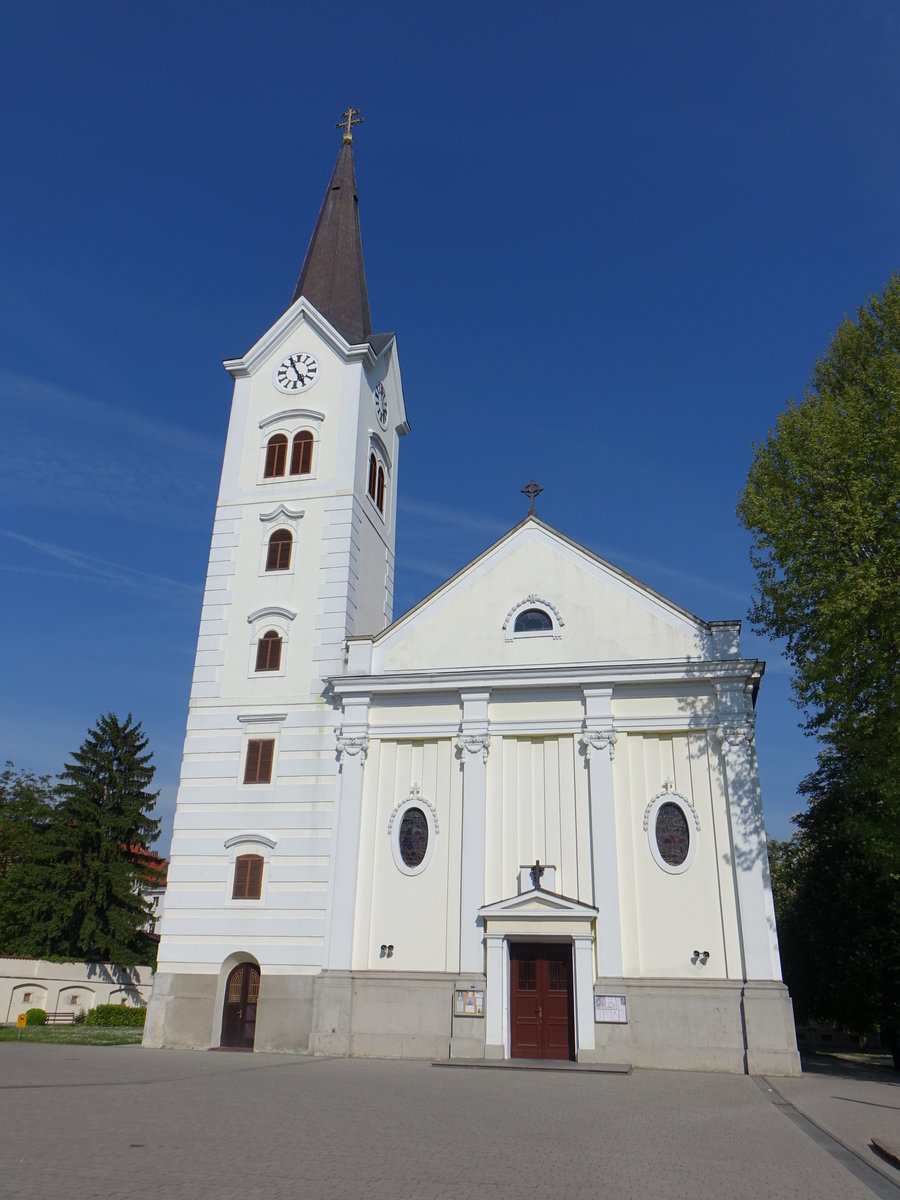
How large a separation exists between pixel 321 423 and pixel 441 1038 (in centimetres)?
1923

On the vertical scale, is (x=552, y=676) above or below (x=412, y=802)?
above

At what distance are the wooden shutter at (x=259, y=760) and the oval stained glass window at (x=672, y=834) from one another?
11012 mm

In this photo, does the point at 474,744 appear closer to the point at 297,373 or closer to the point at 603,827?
the point at 603,827

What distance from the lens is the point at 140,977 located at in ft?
138

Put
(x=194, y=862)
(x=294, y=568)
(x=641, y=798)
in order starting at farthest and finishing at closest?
(x=294, y=568)
(x=194, y=862)
(x=641, y=798)

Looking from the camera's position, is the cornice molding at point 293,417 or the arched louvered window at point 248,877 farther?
the cornice molding at point 293,417

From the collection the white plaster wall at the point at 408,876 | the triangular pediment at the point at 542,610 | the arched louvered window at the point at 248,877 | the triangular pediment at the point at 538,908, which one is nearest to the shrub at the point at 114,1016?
the arched louvered window at the point at 248,877

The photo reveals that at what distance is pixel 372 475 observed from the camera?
31.6 m

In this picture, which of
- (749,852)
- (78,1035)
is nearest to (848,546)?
(749,852)

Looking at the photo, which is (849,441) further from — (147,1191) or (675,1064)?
(147,1191)

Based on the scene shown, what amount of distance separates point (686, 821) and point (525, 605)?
24.2ft

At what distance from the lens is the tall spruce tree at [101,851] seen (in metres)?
41.1

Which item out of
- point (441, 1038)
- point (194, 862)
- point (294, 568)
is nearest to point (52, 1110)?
point (441, 1038)

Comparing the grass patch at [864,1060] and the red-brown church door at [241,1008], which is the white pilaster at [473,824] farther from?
the grass patch at [864,1060]
